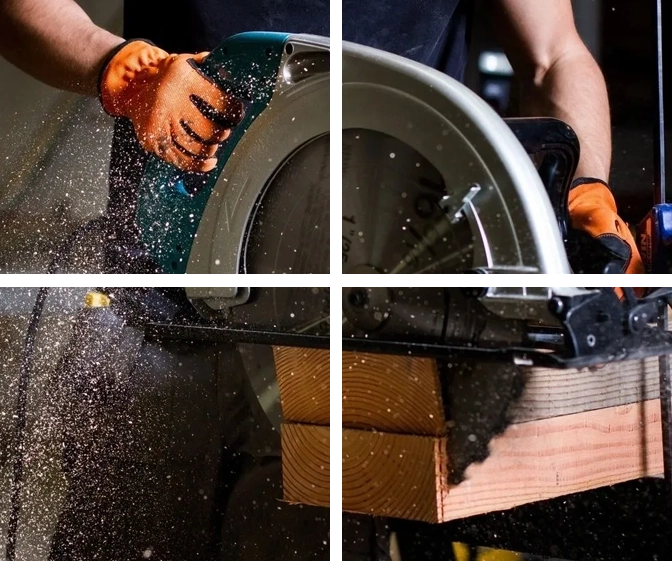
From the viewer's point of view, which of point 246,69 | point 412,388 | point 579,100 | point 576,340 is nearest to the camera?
point 576,340

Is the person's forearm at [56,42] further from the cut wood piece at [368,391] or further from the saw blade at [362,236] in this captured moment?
the cut wood piece at [368,391]

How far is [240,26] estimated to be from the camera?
1.74 m

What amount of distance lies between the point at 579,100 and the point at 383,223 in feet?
3.70

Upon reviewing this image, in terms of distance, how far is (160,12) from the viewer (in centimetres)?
183

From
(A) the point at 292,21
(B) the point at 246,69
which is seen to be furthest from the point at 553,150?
(A) the point at 292,21

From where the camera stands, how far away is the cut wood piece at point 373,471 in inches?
38.3

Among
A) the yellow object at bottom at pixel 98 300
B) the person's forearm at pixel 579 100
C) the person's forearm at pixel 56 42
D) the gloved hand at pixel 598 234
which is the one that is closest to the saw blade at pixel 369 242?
the gloved hand at pixel 598 234

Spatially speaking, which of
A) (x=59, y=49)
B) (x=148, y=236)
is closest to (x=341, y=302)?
(x=148, y=236)

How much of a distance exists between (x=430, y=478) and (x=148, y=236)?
2.11 feet

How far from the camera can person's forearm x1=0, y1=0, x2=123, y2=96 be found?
1522 mm

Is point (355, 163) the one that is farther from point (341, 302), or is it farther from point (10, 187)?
point (10, 187)

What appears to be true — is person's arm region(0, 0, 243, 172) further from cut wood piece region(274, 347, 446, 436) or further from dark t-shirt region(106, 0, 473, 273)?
cut wood piece region(274, 347, 446, 436)

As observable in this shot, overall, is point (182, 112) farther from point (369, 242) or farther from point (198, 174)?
point (369, 242)

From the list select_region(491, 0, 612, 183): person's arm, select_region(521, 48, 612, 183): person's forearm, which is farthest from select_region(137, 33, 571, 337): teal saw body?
select_region(491, 0, 612, 183): person's arm
